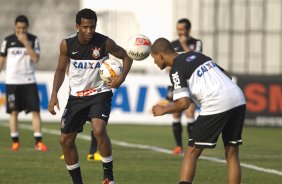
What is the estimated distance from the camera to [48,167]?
14.1 m

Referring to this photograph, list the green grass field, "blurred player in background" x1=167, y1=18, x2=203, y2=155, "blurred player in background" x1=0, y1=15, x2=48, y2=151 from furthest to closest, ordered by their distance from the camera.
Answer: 1. "blurred player in background" x1=0, y1=15, x2=48, y2=151
2. "blurred player in background" x1=167, y1=18, x2=203, y2=155
3. the green grass field

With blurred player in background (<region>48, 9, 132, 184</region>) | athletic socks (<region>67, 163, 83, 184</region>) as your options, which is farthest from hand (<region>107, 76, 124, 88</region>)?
athletic socks (<region>67, 163, 83, 184</region>)

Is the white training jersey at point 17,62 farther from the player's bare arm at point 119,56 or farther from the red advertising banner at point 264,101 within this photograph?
the red advertising banner at point 264,101

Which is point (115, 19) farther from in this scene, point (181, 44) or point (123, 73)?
point (123, 73)

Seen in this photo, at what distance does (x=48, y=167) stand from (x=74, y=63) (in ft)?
9.41

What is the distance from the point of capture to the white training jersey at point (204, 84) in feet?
32.4

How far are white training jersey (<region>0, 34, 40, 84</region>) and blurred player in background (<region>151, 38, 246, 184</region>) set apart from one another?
7.82m

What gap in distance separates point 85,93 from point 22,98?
6.24 meters

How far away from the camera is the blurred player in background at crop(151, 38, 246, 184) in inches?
391

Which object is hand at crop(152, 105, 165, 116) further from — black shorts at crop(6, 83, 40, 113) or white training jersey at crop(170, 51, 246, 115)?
black shorts at crop(6, 83, 40, 113)

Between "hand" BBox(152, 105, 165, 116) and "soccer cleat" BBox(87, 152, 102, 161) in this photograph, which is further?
"soccer cleat" BBox(87, 152, 102, 161)

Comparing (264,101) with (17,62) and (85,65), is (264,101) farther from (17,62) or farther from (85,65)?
(85,65)

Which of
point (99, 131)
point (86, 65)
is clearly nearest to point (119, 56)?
point (86, 65)

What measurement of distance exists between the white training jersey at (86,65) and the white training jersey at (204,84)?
190 cm
